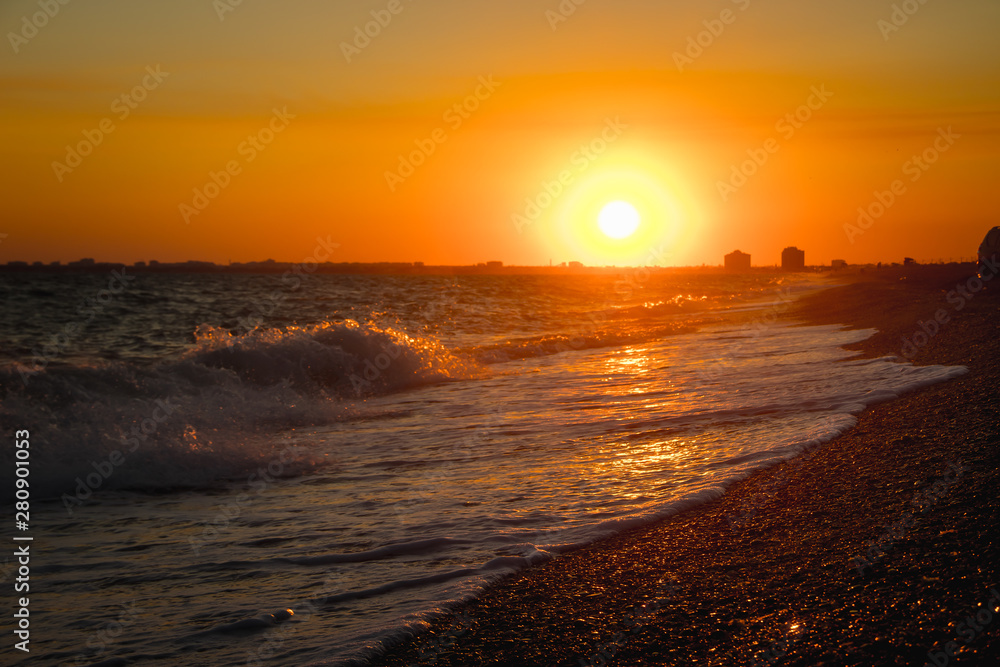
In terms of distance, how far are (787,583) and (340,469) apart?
538cm

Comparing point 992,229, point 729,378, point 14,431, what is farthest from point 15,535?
point 992,229

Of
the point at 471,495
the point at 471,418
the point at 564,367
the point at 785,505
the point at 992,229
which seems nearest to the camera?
the point at 785,505

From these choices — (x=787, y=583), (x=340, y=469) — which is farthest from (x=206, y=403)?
(x=787, y=583)

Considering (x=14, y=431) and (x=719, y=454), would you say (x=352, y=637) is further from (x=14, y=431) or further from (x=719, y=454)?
(x=14, y=431)

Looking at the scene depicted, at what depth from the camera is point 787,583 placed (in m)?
3.96

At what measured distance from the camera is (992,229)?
157ft

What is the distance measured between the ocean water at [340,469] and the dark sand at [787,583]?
0.38 meters

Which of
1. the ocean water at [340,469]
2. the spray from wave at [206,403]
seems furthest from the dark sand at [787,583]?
the spray from wave at [206,403]

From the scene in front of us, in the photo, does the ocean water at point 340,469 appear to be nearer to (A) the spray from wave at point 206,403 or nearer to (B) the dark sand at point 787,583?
(A) the spray from wave at point 206,403

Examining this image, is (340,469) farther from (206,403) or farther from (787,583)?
(787,583)

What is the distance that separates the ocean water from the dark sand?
0.38 m

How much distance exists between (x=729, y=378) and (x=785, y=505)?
7.56 meters

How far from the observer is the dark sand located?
3.31 m

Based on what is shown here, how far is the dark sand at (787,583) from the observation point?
331 cm
